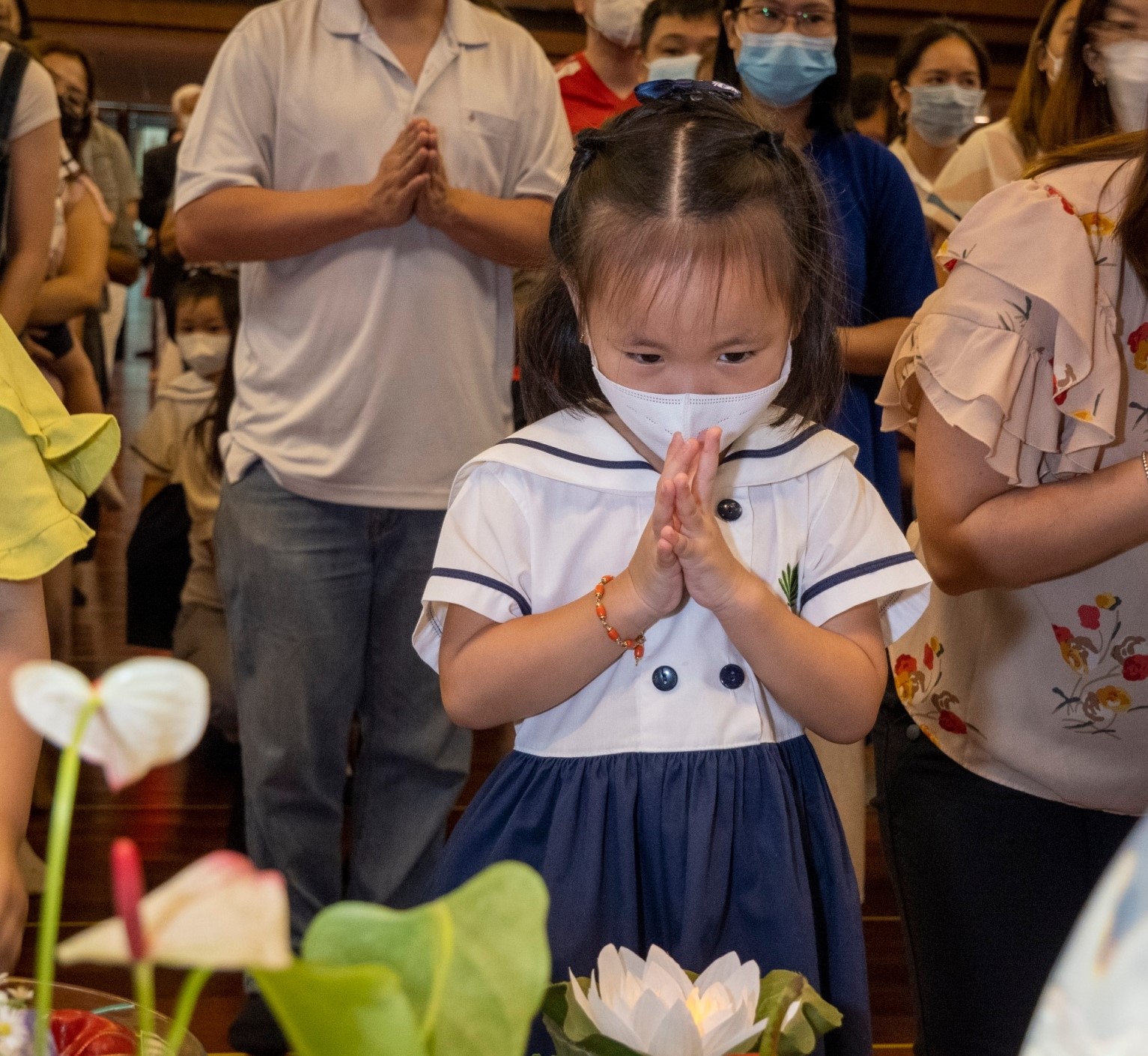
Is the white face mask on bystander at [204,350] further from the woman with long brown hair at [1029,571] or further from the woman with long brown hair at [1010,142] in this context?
the woman with long brown hair at [1029,571]

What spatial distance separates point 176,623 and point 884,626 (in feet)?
8.21

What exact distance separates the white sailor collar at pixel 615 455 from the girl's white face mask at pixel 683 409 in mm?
69

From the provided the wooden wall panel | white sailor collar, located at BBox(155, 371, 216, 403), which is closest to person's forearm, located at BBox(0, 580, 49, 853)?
white sailor collar, located at BBox(155, 371, 216, 403)

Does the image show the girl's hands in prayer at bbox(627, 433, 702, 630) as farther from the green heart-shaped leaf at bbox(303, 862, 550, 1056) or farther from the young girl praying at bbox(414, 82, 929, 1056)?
the green heart-shaped leaf at bbox(303, 862, 550, 1056)

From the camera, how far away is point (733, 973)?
0.67 meters

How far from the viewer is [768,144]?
1264 millimetres

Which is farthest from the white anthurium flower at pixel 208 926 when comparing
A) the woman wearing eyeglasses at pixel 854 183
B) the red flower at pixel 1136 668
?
the woman wearing eyeglasses at pixel 854 183

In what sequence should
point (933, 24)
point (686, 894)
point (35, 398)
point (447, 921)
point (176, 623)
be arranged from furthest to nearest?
point (933, 24), point (176, 623), point (686, 894), point (35, 398), point (447, 921)

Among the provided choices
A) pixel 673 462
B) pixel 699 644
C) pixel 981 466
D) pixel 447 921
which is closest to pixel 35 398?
pixel 673 462

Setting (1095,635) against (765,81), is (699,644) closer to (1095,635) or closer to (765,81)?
(1095,635)

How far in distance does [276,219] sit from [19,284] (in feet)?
1.82

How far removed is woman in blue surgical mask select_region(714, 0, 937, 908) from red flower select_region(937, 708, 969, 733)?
0.73 metres

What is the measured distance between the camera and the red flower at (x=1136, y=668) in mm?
1265

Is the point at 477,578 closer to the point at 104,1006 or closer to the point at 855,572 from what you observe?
the point at 855,572
